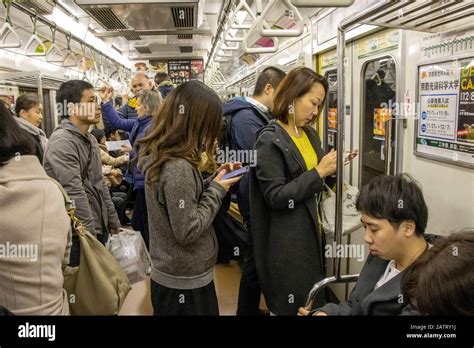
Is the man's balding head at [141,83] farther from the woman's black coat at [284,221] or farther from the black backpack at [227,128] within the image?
the woman's black coat at [284,221]

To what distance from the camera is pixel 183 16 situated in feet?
12.1

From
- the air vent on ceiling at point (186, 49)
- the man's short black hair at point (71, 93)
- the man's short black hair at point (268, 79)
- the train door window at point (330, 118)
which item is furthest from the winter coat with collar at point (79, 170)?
the air vent on ceiling at point (186, 49)

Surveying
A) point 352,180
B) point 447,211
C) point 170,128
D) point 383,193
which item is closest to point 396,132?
point 447,211

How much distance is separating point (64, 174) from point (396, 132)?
192 centimetres

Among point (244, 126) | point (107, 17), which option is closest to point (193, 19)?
point (107, 17)

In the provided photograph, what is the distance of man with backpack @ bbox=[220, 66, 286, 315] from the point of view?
2535 millimetres

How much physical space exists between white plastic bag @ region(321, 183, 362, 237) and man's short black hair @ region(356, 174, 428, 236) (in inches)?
25.9

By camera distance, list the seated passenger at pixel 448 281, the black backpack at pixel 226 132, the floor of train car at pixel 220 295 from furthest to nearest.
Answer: the floor of train car at pixel 220 295
the black backpack at pixel 226 132
the seated passenger at pixel 448 281

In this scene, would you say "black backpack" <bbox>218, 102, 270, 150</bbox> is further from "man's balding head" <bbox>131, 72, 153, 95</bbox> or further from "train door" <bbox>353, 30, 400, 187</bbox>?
"man's balding head" <bbox>131, 72, 153, 95</bbox>

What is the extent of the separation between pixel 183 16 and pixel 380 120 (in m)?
1.95

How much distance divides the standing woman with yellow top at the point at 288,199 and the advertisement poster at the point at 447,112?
1.80ft

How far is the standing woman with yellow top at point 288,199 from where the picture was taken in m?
1.97

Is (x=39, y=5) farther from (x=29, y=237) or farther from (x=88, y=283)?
(x=29, y=237)

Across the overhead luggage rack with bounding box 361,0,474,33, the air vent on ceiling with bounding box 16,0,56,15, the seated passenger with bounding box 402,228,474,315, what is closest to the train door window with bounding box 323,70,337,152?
the overhead luggage rack with bounding box 361,0,474,33
